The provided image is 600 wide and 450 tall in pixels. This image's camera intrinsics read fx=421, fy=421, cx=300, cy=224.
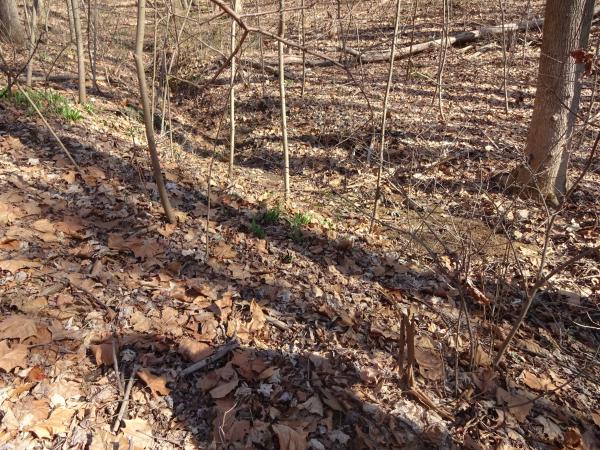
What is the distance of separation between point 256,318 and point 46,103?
194 inches

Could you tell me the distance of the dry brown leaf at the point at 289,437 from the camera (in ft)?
7.50

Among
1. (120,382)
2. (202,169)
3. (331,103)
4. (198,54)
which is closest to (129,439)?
(120,382)

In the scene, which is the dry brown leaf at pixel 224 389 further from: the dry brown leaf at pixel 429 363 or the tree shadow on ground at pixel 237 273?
the dry brown leaf at pixel 429 363

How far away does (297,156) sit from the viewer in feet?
23.3

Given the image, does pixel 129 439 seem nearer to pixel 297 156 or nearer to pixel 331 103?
pixel 297 156

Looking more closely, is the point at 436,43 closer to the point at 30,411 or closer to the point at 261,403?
the point at 261,403

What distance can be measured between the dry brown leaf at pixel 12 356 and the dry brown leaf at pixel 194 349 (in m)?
0.88

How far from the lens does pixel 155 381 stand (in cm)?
252

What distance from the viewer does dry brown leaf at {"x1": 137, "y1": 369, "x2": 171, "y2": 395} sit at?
2.48 meters

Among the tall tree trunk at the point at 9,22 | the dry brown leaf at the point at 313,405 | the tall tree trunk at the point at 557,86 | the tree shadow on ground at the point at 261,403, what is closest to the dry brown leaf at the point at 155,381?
the tree shadow on ground at the point at 261,403

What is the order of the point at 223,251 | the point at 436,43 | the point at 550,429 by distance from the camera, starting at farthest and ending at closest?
the point at 436,43
the point at 223,251
the point at 550,429

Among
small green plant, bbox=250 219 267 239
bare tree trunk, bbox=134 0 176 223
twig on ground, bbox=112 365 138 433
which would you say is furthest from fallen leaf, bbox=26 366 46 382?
small green plant, bbox=250 219 267 239

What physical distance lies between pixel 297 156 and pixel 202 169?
6.03ft

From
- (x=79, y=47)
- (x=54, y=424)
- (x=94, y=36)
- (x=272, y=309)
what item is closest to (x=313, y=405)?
(x=272, y=309)
